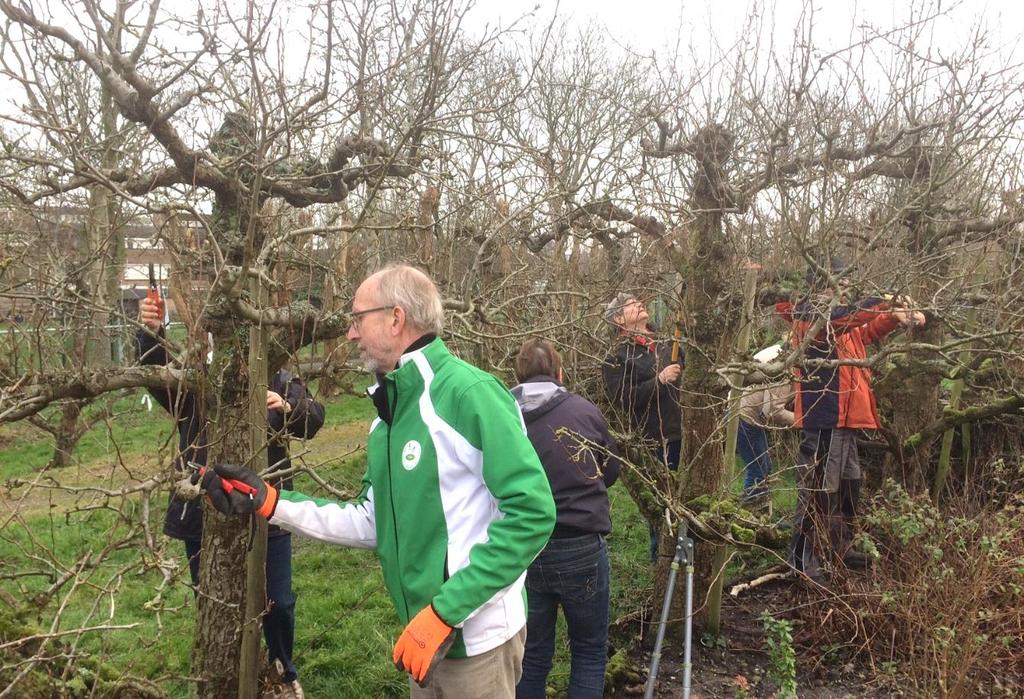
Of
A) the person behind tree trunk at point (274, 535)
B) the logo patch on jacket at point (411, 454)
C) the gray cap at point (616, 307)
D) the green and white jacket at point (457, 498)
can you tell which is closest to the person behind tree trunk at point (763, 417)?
the gray cap at point (616, 307)

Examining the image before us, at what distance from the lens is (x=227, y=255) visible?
126 inches

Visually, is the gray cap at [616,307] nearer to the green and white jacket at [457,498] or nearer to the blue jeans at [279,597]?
the blue jeans at [279,597]

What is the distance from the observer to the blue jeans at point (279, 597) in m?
3.62

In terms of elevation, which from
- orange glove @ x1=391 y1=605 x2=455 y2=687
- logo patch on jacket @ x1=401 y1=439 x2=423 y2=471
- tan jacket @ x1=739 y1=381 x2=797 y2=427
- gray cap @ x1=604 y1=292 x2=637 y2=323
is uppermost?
gray cap @ x1=604 y1=292 x2=637 y2=323

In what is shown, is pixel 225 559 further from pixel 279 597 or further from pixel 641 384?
pixel 641 384

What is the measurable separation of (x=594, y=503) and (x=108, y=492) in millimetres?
1943

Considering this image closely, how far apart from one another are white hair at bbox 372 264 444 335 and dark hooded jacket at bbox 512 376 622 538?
1171 millimetres

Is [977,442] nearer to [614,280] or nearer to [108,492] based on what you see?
[614,280]

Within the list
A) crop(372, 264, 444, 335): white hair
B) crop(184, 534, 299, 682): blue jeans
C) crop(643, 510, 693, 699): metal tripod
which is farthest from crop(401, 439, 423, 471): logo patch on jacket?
crop(643, 510, 693, 699): metal tripod

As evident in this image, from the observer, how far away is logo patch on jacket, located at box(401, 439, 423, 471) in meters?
2.22

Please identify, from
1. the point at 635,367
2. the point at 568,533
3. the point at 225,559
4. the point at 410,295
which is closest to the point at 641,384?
the point at 635,367

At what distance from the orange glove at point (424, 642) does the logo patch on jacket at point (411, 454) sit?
385mm

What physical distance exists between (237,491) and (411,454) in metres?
0.61

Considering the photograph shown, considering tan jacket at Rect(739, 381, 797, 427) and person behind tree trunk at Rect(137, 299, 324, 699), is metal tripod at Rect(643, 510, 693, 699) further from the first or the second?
tan jacket at Rect(739, 381, 797, 427)
